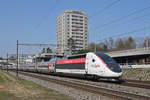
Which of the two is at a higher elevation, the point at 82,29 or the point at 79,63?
the point at 82,29

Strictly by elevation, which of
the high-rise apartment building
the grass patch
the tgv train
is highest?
the high-rise apartment building

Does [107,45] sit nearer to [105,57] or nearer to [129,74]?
[129,74]

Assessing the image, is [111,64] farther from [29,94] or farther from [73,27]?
[73,27]

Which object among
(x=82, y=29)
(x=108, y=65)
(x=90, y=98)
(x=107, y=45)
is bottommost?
(x=90, y=98)

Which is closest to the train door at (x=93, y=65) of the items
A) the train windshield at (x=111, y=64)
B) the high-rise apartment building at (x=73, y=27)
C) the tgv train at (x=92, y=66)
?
the tgv train at (x=92, y=66)

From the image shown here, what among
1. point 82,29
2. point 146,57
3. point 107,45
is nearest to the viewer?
point 146,57

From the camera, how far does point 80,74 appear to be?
89.6ft

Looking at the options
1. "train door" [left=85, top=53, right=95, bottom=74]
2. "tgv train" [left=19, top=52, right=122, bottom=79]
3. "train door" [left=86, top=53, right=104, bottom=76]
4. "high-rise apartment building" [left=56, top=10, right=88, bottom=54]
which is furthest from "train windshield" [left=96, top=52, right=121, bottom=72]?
"high-rise apartment building" [left=56, top=10, right=88, bottom=54]

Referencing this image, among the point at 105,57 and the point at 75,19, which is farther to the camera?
the point at 75,19

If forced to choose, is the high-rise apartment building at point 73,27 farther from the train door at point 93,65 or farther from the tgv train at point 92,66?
the train door at point 93,65

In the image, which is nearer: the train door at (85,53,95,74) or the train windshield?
the train windshield

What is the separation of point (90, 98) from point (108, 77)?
848 cm

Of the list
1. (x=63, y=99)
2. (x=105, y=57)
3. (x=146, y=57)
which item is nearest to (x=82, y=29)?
(x=146, y=57)

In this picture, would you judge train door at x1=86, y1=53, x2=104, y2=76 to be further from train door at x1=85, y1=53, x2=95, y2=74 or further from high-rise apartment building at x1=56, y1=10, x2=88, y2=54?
high-rise apartment building at x1=56, y1=10, x2=88, y2=54
